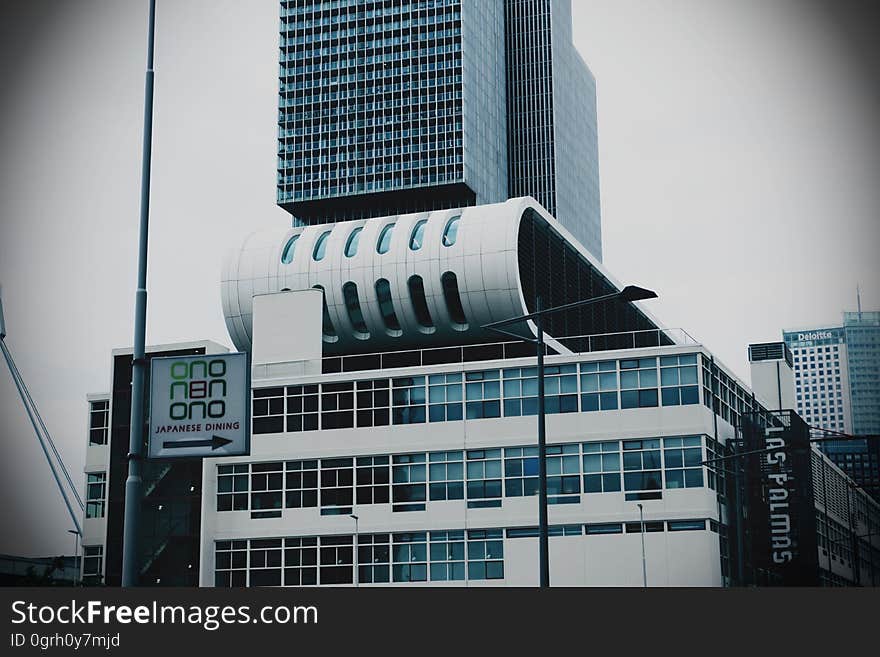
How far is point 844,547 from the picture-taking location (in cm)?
9825

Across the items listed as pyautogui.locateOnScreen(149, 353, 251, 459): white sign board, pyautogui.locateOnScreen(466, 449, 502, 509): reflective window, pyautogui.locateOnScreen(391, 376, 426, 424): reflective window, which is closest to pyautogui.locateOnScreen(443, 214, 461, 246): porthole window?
pyautogui.locateOnScreen(391, 376, 426, 424): reflective window

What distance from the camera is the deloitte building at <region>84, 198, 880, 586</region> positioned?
6356 centimetres

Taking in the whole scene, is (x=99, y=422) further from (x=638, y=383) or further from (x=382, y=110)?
(x=382, y=110)

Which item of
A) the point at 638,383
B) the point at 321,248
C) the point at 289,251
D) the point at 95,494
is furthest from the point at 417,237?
the point at 95,494

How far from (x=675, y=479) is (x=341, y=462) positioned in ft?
54.1

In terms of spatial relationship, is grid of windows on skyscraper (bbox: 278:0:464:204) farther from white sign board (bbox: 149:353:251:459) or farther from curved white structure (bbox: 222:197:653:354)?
white sign board (bbox: 149:353:251:459)

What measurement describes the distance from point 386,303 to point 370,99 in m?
104

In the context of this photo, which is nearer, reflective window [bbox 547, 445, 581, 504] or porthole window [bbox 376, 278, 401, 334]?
reflective window [bbox 547, 445, 581, 504]

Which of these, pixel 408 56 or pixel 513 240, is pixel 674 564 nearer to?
pixel 513 240

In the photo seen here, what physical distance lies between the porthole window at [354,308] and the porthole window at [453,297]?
17.1 ft

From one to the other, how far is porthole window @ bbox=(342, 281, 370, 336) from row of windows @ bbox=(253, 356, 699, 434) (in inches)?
390

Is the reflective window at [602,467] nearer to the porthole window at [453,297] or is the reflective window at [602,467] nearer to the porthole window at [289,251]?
the porthole window at [453,297]

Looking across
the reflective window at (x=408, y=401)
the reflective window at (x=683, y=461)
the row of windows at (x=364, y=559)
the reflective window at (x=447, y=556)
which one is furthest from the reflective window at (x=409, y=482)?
the reflective window at (x=683, y=461)

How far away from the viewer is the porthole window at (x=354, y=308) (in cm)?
7894
